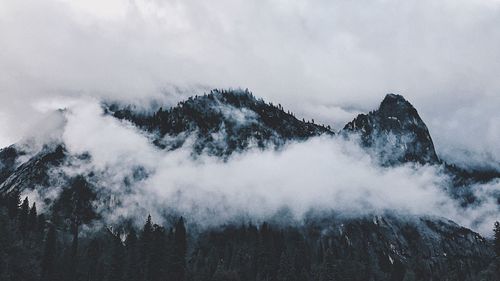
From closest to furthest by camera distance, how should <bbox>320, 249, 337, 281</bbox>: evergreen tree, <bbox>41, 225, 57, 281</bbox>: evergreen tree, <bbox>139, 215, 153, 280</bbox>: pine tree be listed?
<bbox>139, 215, 153, 280</bbox>: pine tree < <bbox>41, 225, 57, 281</bbox>: evergreen tree < <bbox>320, 249, 337, 281</bbox>: evergreen tree

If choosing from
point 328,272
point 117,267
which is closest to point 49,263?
point 117,267

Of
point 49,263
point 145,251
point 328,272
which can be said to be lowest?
point 328,272

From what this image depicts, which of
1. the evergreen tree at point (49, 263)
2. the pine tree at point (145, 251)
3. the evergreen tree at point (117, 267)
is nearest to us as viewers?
the pine tree at point (145, 251)

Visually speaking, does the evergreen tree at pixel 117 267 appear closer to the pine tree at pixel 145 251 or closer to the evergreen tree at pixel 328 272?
the pine tree at pixel 145 251

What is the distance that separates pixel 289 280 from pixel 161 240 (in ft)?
123

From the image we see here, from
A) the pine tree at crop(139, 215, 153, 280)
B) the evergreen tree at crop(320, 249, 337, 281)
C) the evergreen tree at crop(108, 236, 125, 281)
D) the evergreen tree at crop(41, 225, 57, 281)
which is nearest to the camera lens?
the pine tree at crop(139, 215, 153, 280)

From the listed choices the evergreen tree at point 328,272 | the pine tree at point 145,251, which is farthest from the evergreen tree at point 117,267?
the evergreen tree at point 328,272

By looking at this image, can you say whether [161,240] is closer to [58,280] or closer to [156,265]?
[156,265]

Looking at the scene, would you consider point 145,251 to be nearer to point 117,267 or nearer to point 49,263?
point 117,267

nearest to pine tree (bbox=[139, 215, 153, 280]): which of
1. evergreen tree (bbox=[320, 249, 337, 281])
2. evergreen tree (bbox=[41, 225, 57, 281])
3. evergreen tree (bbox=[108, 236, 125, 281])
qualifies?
evergreen tree (bbox=[108, 236, 125, 281])

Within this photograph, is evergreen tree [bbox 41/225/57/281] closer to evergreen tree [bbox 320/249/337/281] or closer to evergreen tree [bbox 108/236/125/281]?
evergreen tree [bbox 108/236/125/281]

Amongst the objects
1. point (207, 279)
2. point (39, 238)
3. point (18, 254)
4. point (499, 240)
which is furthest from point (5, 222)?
point (499, 240)

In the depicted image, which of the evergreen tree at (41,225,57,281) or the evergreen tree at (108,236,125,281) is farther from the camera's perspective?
the evergreen tree at (41,225,57,281)

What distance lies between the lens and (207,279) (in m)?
146
